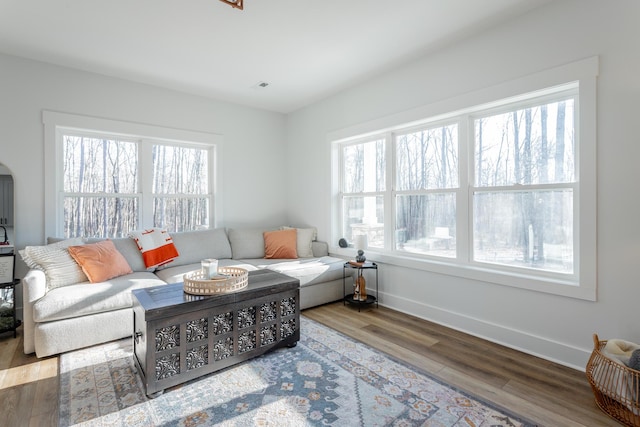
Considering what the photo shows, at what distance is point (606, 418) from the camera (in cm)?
170

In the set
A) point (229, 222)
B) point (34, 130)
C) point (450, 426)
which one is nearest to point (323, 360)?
point (450, 426)

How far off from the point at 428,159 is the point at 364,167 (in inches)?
35.8

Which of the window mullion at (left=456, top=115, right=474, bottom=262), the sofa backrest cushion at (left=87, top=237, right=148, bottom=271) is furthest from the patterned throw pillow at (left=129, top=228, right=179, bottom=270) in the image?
the window mullion at (left=456, top=115, right=474, bottom=262)

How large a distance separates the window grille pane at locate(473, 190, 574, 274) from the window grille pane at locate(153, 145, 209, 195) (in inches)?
135

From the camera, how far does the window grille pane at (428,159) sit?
3.09 metres

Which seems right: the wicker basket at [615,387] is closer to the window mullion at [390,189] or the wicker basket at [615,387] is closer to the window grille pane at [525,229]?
the window grille pane at [525,229]

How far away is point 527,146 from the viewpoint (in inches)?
102

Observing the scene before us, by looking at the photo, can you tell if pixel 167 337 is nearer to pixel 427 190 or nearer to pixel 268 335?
pixel 268 335

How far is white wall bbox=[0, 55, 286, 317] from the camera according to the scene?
3.06 m

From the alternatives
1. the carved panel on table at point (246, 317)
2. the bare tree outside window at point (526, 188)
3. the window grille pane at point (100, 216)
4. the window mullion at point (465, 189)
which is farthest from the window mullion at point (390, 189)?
the window grille pane at point (100, 216)

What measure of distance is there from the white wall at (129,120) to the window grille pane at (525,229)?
9.95 ft

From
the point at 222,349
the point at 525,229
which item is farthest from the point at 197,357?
the point at 525,229

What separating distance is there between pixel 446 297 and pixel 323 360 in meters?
1.40

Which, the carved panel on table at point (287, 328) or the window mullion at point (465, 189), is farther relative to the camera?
the window mullion at point (465, 189)
